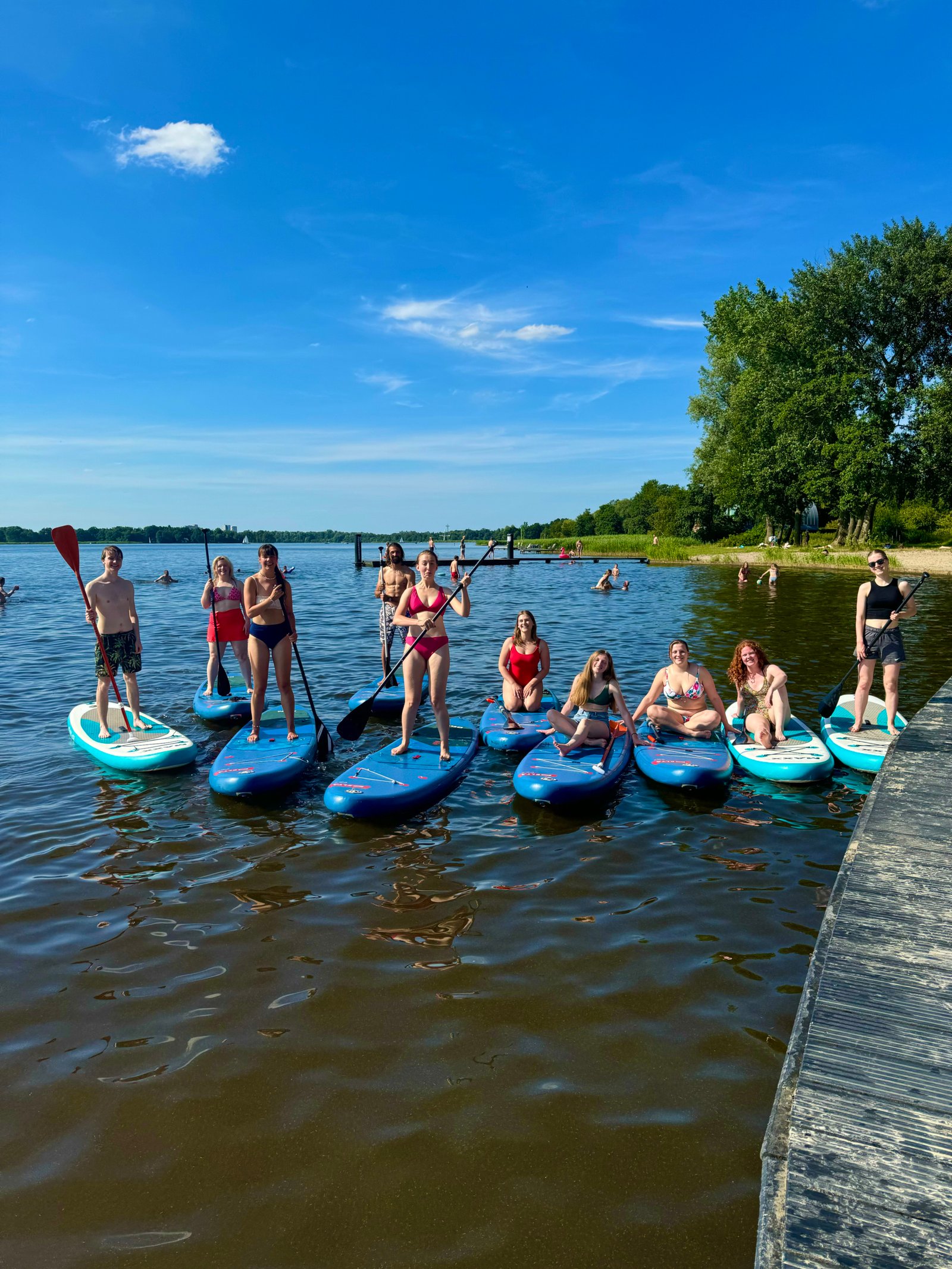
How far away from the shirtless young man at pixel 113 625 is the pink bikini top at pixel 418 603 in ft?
10.3

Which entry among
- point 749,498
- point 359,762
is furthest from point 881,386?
point 359,762

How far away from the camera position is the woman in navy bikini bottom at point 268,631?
7.89 m

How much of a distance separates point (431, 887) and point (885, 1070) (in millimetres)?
3430

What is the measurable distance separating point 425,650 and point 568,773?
194cm

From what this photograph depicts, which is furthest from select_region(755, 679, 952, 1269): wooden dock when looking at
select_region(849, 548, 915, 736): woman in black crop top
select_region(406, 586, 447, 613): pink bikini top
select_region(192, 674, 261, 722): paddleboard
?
select_region(192, 674, 261, 722): paddleboard

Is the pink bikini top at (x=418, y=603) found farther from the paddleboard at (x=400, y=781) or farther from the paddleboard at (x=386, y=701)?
Answer: the paddleboard at (x=386, y=701)

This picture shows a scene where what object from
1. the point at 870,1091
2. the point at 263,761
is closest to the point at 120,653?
the point at 263,761

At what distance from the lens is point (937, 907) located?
4234 mm

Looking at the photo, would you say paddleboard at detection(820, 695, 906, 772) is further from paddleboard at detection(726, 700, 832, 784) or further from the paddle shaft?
the paddle shaft

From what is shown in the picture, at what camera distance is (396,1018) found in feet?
13.8

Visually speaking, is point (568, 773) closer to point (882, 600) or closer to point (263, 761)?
point (263, 761)

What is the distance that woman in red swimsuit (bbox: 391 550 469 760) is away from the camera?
761 centimetres

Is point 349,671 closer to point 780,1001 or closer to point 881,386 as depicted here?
point 780,1001

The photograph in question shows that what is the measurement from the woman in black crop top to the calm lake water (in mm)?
1040
